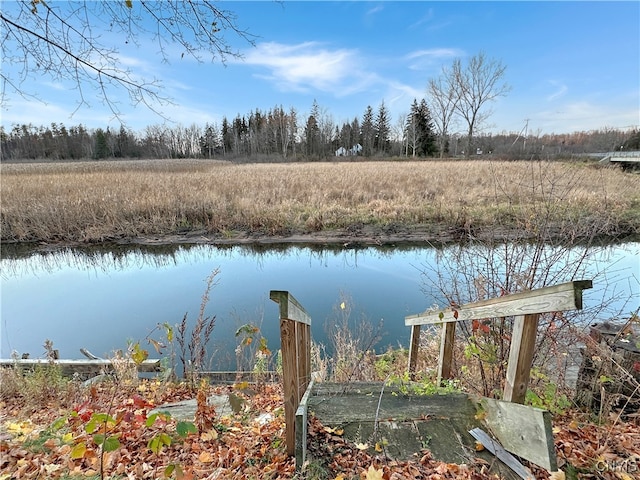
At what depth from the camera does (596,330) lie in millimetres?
3109

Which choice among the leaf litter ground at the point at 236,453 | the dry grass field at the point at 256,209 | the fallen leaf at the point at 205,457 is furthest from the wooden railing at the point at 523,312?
the dry grass field at the point at 256,209

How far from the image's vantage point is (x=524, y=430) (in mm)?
1975

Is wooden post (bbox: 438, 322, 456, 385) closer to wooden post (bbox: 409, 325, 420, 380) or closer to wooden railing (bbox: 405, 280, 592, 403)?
wooden railing (bbox: 405, 280, 592, 403)

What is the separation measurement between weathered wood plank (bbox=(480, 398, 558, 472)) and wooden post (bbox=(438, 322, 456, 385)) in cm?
107

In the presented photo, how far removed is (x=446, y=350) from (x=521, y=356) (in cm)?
139

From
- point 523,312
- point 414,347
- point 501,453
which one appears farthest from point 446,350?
point 523,312

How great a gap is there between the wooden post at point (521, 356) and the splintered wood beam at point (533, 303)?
0.08 meters

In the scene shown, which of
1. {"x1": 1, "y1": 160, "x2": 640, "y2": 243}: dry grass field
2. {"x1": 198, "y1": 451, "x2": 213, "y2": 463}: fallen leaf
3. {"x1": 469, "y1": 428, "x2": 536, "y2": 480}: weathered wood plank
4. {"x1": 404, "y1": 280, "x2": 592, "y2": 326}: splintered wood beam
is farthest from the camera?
{"x1": 1, "y1": 160, "x2": 640, "y2": 243}: dry grass field

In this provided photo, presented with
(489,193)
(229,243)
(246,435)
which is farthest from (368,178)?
(246,435)

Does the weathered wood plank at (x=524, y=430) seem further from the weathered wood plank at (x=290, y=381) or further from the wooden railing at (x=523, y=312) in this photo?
the weathered wood plank at (x=290, y=381)

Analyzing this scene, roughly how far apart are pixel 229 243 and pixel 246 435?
10731 mm

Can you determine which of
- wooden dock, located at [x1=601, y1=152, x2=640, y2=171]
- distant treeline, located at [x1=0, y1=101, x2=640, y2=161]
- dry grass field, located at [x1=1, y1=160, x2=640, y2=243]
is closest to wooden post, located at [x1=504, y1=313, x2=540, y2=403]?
dry grass field, located at [x1=1, y1=160, x2=640, y2=243]

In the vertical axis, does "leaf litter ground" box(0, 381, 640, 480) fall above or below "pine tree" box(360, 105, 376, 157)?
below

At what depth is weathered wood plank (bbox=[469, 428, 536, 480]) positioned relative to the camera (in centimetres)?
193
